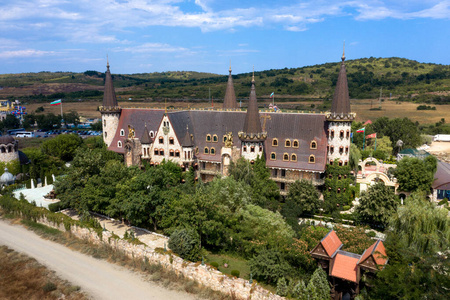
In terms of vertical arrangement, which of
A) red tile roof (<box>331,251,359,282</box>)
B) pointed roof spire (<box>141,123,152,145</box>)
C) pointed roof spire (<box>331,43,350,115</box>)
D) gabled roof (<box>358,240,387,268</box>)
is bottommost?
red tile roof (<box>331,251,359,282</box>)

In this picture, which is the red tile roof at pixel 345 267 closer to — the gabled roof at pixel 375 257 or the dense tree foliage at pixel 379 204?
the gabled roof at pixel 375 257

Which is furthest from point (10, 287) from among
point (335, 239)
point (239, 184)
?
point (335, 239)

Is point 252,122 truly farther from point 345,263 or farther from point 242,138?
point 345,263

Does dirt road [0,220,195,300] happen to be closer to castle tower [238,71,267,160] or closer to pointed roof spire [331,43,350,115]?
castle tower [238,71,267,160]

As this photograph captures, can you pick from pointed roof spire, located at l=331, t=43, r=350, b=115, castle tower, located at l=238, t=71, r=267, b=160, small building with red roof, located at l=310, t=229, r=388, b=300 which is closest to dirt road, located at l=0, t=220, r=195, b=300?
small building with red roof, located at l=310, t=229, r=388, b=300

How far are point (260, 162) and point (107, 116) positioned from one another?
3344cm

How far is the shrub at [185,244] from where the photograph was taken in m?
33.0

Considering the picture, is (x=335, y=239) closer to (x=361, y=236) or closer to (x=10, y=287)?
(x=361, y=236)

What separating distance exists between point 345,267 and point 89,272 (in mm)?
23519

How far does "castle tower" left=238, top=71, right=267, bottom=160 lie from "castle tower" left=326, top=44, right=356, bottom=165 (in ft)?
33.0

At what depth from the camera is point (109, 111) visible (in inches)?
2598

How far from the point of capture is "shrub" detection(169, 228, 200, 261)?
33.0 metres

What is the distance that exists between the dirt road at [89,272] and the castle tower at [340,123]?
31.8m

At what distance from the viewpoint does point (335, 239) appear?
27.7 m
